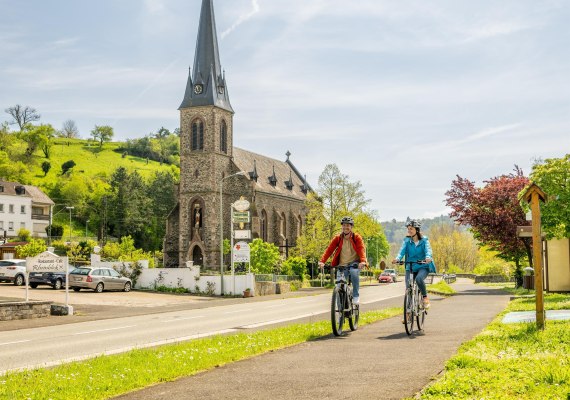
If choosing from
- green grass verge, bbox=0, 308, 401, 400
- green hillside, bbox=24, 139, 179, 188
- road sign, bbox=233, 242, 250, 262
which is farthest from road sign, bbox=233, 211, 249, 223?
green hillside, bbox=24, 139, 179, 188

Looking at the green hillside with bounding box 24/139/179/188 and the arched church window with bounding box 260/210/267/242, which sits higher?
the green hillside with bounding box 24/139/179/188

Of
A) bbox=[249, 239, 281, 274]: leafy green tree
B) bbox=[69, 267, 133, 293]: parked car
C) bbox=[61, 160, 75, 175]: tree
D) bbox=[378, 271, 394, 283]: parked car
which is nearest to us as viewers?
bbox=[69, 267, 133, 293]: parked car

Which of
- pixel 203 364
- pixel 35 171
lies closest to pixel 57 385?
pixel 203 364

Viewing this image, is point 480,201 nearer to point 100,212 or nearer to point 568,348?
point 568,348

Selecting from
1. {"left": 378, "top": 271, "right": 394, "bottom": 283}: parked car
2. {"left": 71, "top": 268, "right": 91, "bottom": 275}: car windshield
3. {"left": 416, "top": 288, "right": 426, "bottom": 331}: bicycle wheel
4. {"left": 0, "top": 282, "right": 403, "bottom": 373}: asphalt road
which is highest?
{"left": 71, "top": 268, "right": 91, "bottom": 275}: car windshield

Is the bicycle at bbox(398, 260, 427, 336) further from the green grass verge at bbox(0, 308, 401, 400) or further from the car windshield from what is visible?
the car windshield

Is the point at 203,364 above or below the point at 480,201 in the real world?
below

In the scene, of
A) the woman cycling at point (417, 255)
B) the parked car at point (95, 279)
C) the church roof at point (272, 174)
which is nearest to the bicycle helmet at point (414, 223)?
the woman cycling at point (417, 255)

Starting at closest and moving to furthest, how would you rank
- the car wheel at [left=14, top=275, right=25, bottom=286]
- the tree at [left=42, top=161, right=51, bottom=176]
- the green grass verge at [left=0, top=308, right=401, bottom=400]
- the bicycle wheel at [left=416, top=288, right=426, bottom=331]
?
1. the green grass verge at [left=0, top=308, right=401, bottom=400]
2. the bicycle wheel at [left=416, top=288, right=426, bottom=331]
3. the car wheel at [left=14, top=275, right=25, bottom=286]
4. the tree at [left=42, top=161, right=51, bottom=176]

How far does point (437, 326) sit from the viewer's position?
1326 centimetres

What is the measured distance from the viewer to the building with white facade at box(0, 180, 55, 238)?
104 metres

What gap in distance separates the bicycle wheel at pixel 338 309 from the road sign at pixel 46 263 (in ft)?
47.3

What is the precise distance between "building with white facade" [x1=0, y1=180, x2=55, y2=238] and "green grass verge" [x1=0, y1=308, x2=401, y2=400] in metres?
97.8

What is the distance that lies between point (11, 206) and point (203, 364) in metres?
105
